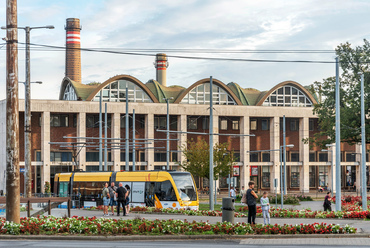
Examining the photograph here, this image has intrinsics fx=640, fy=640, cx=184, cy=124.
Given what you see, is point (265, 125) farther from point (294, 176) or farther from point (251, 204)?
point (251, 204)

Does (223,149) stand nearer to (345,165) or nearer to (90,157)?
(90,157)

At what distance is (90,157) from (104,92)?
9012 mm

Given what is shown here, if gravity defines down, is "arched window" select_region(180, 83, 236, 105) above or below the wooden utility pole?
above

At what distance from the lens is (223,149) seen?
55.6 meters

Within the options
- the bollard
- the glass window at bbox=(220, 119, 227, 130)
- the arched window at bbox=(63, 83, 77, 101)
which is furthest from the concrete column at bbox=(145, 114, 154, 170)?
the bollard

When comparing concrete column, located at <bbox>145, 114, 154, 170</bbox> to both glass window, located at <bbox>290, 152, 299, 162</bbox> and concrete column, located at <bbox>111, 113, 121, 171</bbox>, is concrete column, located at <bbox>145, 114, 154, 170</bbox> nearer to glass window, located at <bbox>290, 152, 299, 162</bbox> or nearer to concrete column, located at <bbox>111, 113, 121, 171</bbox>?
concrete column, located at <bbox>111, 113, 121, 171</bbox>

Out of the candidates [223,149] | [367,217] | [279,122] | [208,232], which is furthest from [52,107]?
[208,232]

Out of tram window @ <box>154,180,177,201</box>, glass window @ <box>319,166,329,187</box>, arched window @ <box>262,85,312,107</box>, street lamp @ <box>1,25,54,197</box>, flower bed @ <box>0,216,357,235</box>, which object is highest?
arched window @ <box>262,85,312,107</box>

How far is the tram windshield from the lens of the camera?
35.9 meters

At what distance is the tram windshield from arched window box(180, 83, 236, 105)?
43216mm

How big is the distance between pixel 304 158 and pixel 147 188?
4373 centimetres

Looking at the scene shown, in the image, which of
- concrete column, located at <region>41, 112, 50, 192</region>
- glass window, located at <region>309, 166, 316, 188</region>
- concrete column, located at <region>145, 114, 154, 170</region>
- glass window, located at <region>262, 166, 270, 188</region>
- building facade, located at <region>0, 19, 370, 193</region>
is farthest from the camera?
glass window, located at <region>309, 166, 316, 188</region>

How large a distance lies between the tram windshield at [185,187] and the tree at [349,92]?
1462 centimetres

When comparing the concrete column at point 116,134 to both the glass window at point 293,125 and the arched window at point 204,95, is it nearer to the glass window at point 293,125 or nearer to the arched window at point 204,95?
the arched window at point 204,95
